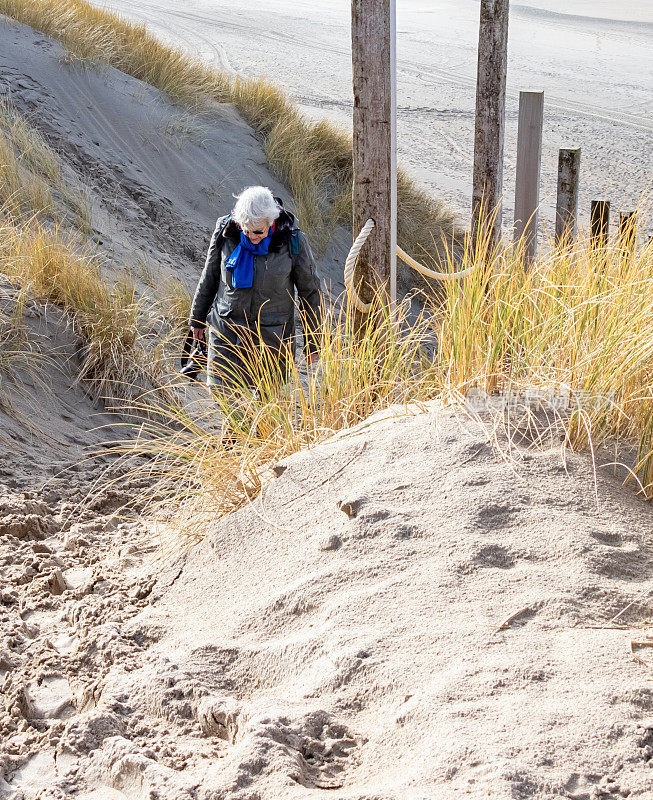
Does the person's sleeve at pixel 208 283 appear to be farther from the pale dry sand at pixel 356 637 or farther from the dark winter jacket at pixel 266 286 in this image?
the pale dry sand at pixel 356 637

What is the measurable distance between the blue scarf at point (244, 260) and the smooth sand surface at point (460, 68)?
6.89 meters

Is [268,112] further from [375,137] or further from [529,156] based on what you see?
[375,137]

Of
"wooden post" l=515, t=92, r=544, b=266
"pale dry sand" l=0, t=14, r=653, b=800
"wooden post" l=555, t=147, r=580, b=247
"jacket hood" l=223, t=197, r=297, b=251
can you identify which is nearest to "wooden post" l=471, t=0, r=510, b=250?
"wooden post" l=515, t=92, r=544, b=266

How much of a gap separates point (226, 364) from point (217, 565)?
1571 mm

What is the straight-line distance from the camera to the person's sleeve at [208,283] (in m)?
3.92

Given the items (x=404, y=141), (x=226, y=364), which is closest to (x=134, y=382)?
(x=226, y=364)

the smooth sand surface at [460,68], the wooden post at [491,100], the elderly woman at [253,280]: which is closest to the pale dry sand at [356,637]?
the elderly woman at [253,280]

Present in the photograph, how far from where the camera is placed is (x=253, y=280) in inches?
150

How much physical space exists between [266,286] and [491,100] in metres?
2.85

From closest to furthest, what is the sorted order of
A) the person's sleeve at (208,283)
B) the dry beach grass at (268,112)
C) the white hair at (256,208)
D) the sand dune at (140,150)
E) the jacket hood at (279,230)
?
the white hair at (256,208) < the jacket hood at (279,230) < the person's sleeve at (208,283) < the sand dune at (140,150) < the dry beach grass at (268,112)

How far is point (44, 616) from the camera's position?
2.62 meters

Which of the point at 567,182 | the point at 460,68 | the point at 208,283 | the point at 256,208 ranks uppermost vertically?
the point at 460,68

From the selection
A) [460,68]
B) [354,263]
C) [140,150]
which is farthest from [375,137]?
[460,68]

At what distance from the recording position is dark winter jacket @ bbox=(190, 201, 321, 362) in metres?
3.82
